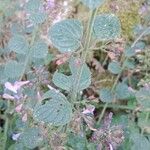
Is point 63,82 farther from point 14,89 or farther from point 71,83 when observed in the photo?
point 14,89

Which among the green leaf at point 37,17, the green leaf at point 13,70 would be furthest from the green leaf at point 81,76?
the green leaf at point 13,70

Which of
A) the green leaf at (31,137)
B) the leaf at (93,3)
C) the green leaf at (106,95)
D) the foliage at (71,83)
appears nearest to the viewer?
the leaf at (93,3)

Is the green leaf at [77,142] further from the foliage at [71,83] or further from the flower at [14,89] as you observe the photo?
the flower at [14,89]

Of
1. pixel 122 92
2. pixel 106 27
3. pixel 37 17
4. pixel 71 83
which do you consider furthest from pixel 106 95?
pixel 106 27

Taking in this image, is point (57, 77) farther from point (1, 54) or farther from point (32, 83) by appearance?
point (1, 54)

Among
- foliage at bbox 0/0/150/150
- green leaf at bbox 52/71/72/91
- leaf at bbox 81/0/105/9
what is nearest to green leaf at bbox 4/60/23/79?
foliage at bbox 0/0/150/150

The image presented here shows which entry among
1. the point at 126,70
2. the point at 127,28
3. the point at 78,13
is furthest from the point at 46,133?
the point at 78,13
